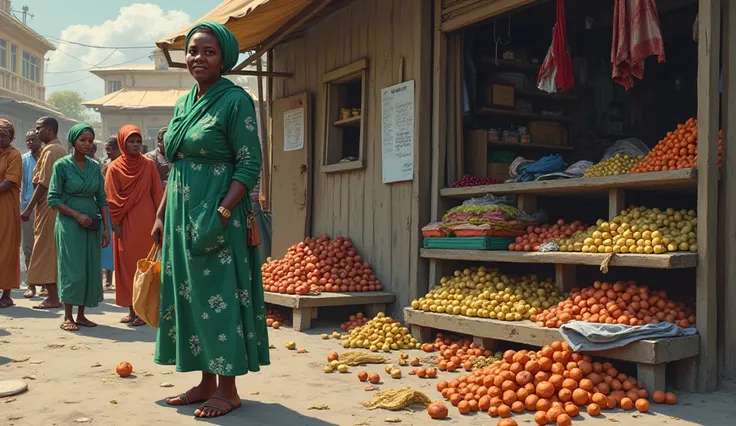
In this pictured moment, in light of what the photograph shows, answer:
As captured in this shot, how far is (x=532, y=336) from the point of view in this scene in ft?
16.9

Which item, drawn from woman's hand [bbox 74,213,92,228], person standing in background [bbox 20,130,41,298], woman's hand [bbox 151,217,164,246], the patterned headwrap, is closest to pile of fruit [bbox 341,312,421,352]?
woman's hand [bbox 151,217,164,246]

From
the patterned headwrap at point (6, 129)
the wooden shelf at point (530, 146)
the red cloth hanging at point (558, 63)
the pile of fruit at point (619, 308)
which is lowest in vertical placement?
the pile of fruit at point (619, 308)

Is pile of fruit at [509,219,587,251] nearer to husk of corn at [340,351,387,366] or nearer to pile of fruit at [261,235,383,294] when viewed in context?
husk of corn at [340,351,387,366]

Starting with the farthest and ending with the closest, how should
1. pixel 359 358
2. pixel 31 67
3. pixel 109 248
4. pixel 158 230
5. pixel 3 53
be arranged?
pixel 31 67 → pixel 3 53 → pixel 109 248 → pixel 359 358 → pixel 158 230

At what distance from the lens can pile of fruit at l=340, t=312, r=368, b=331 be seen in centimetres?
711

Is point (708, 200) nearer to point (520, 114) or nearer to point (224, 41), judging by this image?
point (224, 41)

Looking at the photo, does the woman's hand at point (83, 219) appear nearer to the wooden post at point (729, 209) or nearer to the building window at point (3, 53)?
the wooden post at point (729, 209)

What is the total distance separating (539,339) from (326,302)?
8.60 ft

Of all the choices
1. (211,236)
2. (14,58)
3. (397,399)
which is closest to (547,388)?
(397,399)

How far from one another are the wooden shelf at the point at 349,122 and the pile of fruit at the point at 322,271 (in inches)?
54.9

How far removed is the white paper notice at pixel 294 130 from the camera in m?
9.29

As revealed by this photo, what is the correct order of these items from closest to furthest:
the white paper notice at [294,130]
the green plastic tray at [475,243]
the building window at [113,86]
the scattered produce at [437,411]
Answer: the scattered produce at [437,411], the green plastic tray at [475,243], the white paper notice at [294,130], the building window at [113,86]

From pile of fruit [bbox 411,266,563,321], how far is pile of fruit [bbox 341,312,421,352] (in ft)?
0.92

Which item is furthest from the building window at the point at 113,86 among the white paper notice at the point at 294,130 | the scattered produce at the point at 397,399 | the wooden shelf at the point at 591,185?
the scattered produce at the point at 397,399
